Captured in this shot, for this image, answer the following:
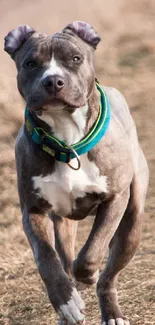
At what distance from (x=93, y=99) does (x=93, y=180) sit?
440mm

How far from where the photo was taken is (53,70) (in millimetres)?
4543

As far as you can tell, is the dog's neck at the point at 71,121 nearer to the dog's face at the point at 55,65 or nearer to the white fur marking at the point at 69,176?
the white fur marking at the point at 69,176

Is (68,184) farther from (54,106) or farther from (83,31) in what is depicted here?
(83,31)

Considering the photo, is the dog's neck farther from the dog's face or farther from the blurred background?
the blurred background

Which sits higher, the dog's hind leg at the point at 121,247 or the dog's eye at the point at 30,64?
the dog's eye at the point at 30,64

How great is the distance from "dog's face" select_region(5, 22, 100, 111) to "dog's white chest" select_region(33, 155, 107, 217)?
1.32 ft

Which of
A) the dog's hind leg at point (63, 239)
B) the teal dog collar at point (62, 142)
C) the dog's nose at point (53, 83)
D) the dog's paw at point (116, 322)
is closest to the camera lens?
the dog's nose at point (53, 83)

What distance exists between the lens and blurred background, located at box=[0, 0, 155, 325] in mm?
6309

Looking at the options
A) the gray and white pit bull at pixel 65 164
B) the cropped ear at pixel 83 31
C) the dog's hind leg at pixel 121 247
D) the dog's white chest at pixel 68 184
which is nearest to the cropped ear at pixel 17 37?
the gray and white pit bull at pixel 65 164

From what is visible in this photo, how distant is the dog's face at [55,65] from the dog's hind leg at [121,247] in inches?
36.0

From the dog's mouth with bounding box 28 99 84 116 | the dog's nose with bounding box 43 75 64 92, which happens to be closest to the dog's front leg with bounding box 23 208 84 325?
the dog's mouth with bounding box 28 99 84 116

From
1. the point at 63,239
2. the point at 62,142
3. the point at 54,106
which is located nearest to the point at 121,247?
the point at 63,239

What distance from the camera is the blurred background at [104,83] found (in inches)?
248

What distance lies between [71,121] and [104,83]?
32.6ft
